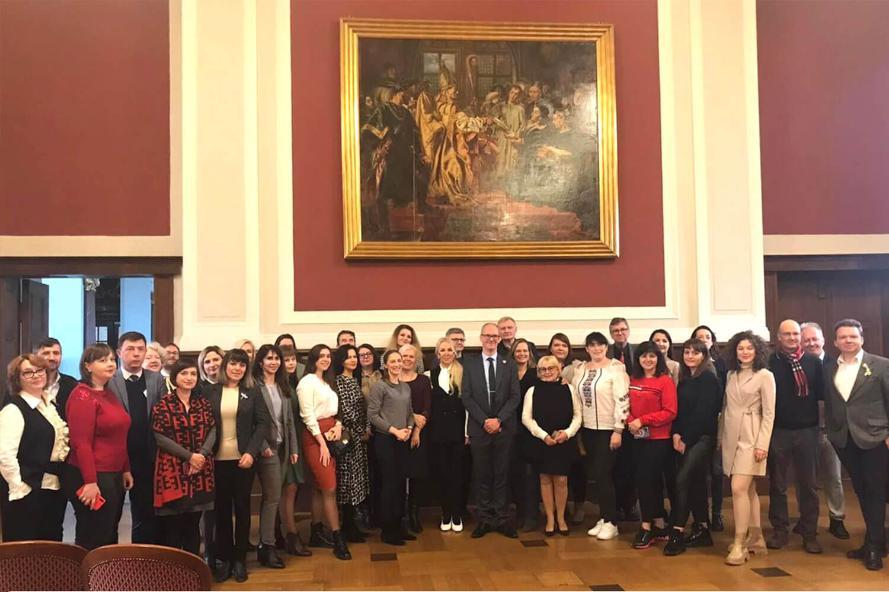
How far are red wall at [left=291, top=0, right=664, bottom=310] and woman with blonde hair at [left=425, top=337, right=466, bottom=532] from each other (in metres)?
1.77

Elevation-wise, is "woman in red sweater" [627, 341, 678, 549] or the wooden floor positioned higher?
"woman in red sweater" [627, 341, 678, 549]

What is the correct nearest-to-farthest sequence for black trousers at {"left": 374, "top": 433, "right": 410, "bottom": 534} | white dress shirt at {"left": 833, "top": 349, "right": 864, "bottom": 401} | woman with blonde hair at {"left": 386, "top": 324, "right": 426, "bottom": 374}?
white dress shirt at {"left": 833, "top": 349, "right": 864, "bottom": 401}, black trousers at {"left": 374, "top": 433, "right": 410, "bottom": 534}, woman with blonde hair at {"left": 386, "top": 324, "right": 426, "bottom": 374}

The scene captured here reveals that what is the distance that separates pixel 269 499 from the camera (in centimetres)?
464

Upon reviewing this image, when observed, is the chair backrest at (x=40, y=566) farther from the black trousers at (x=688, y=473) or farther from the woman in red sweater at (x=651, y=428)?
the black trousers at (x=688, y=473)

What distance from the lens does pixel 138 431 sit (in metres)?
4.41

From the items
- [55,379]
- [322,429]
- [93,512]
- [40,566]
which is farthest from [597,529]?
[40,566]

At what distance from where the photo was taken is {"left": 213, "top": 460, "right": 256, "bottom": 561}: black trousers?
436cm

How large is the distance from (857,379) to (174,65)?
684 cm

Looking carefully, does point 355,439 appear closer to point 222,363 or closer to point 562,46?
point 222,363

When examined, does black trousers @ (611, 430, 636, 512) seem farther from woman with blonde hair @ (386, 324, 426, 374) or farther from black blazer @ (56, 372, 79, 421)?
black blazer @ (56, 372, 79, 421)

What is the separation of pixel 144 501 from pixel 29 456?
0.99 metres

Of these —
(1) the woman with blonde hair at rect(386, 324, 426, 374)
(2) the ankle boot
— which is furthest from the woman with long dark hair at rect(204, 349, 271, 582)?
(2) the ankle boot

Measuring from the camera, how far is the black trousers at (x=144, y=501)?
4438 millimetres

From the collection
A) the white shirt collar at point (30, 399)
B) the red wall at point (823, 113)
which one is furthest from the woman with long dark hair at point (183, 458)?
the red wall at point (823, 113)
